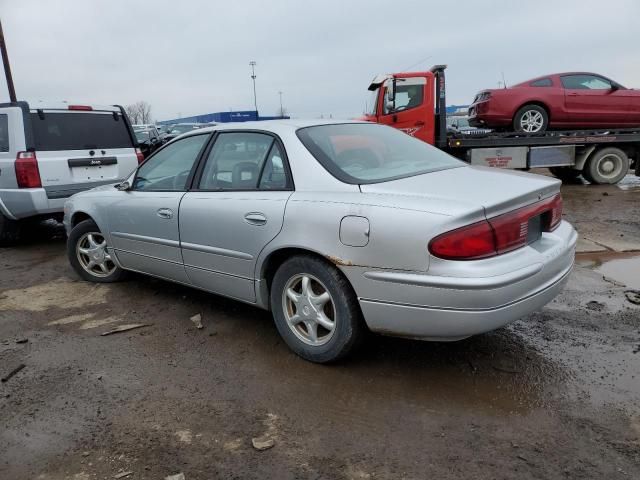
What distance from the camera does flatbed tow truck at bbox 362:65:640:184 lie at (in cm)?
1035

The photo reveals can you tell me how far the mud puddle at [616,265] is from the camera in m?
4.72

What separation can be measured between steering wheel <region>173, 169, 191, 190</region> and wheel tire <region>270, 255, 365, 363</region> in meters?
Result: 1.20

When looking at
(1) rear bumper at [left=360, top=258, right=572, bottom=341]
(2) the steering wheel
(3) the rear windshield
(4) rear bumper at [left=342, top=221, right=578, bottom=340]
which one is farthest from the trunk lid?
(3) the rear windshield

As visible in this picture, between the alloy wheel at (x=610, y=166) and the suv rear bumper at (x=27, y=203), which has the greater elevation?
the suv rear bumper at (x=27, y=203)

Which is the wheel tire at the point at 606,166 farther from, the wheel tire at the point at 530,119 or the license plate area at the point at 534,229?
the license plate area at the point at 534,229

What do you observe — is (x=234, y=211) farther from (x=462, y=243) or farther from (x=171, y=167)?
(x=462, y=243)

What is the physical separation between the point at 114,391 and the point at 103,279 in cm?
228

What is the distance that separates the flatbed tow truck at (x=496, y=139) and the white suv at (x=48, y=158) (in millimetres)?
5720

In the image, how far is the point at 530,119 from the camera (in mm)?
11289

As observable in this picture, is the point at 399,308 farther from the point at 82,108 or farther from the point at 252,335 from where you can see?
the point at 82,108

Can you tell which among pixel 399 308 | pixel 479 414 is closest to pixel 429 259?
pixel 399 308

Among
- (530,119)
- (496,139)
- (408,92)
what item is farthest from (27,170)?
(530,119)

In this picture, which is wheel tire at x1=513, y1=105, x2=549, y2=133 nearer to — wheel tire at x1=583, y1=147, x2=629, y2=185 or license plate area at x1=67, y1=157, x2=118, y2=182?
wheel tire at x1=583, y1=147, x2=629, y2=185

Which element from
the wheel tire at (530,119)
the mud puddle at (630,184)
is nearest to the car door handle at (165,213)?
the wheel tire at (530,119)
